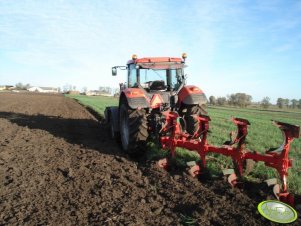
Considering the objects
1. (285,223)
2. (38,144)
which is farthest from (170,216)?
(38,144)

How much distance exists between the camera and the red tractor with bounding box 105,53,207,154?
6.77 m

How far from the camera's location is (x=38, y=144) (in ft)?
26.9

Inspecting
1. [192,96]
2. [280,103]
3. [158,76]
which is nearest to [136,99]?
[192,96]

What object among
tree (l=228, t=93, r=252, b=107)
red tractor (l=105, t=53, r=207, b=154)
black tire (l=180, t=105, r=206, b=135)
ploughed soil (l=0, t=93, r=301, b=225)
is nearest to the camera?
ploughed soil (l=0, t=93, r=301, b=225)

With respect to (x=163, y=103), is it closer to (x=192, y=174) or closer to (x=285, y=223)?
(x=192, y=174)

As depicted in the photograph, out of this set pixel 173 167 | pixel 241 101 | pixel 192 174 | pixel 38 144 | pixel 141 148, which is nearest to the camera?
pixel 192 174

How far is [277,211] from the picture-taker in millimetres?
3959

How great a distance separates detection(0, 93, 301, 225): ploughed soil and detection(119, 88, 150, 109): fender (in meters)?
1.07

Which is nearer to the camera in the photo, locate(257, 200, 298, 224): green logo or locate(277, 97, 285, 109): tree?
locate(257, 200, 298, 224): green logo

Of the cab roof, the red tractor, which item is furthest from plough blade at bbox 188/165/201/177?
the cab roof

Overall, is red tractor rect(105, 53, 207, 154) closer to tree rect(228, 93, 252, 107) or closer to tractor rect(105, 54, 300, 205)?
tractor rect(105, 54, 300, 205)

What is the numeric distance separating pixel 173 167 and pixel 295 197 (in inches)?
84.0

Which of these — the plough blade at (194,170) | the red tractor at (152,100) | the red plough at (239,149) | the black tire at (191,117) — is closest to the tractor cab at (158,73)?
the red tractor at (152,100)

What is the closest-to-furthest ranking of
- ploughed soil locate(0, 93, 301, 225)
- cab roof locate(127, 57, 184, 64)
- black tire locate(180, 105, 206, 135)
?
1. ploughed soil locate(0, 93, 301, 225)
2. black tire locate(180, 105, 206, 135)
3. cab roof locate(127, 57, 184, 64)
